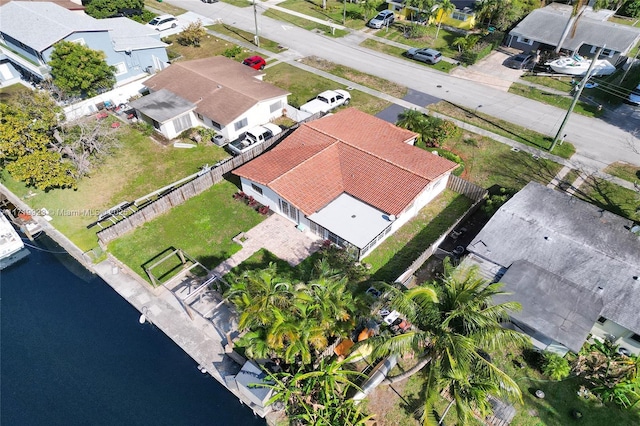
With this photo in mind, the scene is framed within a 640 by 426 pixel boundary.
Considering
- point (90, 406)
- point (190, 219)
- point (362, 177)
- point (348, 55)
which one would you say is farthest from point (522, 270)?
point (348, 55)

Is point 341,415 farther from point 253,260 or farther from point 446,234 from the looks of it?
point 446,234

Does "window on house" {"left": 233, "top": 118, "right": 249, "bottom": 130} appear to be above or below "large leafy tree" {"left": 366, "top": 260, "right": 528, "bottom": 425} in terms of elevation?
below

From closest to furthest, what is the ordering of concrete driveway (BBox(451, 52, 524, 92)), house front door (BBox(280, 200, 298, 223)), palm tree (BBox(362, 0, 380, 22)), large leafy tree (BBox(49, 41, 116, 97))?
house front door (BBox(280, 200, 298, 223))
large leafy tree (BBox(49, 41, 116, 97))
concrete driveway (BBox(451, 52, 524, 92))
palm tree (BBox(362, 0, 380, 22))

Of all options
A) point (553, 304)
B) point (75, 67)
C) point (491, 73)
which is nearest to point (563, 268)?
point (553, 304)

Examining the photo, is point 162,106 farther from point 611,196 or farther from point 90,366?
point 611,196

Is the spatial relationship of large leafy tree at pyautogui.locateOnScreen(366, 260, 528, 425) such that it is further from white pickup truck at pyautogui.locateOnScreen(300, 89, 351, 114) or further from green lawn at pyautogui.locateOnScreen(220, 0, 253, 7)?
green lawn at pyautogui.locateOnScreen(220, 0, 253, 7)

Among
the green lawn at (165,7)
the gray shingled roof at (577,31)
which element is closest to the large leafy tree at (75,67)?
the green lawn at (165,7)

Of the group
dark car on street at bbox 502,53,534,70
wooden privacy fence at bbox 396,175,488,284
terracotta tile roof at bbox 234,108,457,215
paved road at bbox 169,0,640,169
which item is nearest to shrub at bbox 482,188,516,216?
wooden privacy fence at bbox 396,175,488,284
